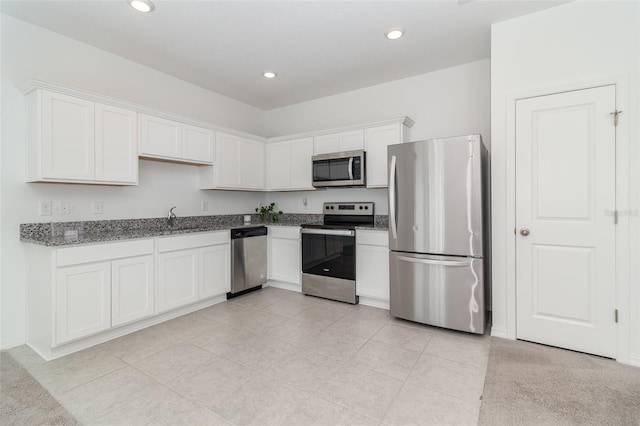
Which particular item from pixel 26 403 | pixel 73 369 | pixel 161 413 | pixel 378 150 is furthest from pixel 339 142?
pixel 26 403

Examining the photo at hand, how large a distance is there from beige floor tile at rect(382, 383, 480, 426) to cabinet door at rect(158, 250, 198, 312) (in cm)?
236

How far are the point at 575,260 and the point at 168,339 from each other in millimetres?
3503

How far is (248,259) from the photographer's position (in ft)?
13.0

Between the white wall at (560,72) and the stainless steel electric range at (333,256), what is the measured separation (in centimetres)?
152

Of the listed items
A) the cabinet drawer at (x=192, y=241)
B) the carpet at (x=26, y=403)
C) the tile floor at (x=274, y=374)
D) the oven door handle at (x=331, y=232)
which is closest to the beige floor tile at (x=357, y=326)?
the tile floor at (x=274, y=374)

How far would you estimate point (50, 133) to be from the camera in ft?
8.03

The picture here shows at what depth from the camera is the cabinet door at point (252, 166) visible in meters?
4.26

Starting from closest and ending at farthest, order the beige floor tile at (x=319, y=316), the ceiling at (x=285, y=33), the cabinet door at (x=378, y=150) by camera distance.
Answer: the ceiling at (x=285, y=33)
the beige floor tile at (x=319, y=316)
the cabinet door at (x=378, y=150)

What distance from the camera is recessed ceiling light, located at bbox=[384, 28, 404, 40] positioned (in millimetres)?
2760

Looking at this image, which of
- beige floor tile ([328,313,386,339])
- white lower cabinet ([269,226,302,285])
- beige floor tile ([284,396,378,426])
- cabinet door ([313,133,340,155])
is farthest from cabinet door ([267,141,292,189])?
beige floor tile ([284,396,378,426])

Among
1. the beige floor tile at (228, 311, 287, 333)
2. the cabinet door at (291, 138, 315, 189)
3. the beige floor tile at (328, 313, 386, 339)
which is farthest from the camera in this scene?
the cabinet door at (291, 138, 315, 189)

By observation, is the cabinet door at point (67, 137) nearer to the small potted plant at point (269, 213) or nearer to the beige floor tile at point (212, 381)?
the beige floor tile at point (212, 381)

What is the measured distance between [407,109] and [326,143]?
1.13 metres

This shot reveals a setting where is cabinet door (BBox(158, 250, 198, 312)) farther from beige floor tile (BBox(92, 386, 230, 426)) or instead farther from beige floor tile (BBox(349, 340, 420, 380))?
beige floor tile (BBox(349, 340, 420, 380))
